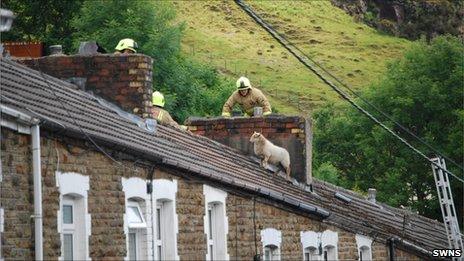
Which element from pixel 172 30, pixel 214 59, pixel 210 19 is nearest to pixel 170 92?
pixel 172 30

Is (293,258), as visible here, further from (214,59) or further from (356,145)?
(214,59)

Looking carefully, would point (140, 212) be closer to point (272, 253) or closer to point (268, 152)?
point (272, 253)

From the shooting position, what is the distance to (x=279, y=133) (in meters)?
33.7

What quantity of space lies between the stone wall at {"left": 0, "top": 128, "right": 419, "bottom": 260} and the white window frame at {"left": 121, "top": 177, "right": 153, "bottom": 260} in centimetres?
13

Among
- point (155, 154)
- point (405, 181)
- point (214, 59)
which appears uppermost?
point (214, 59)

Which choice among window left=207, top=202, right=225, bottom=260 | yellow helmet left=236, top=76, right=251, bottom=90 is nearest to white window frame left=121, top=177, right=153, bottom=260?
window left=207, top=202, right=225, bottom=260

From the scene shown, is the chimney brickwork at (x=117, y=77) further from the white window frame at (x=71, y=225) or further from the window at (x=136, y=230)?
the white window frame at (x=71, y=225)

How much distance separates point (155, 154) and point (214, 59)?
454 ft

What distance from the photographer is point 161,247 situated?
2389 centimetres

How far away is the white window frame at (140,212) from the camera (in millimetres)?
22250

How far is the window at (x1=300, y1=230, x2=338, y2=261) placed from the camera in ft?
99.0

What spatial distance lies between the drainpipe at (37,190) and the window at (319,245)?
1104 centimetres

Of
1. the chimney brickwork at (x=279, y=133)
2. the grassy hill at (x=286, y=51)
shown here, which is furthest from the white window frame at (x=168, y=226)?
the grassy hill at (x=286, y=51)

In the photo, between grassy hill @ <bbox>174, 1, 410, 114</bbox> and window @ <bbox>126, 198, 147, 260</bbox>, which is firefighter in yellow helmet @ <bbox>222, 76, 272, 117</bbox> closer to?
window @ <bbox>126, 198, 147, 260</bbox>
